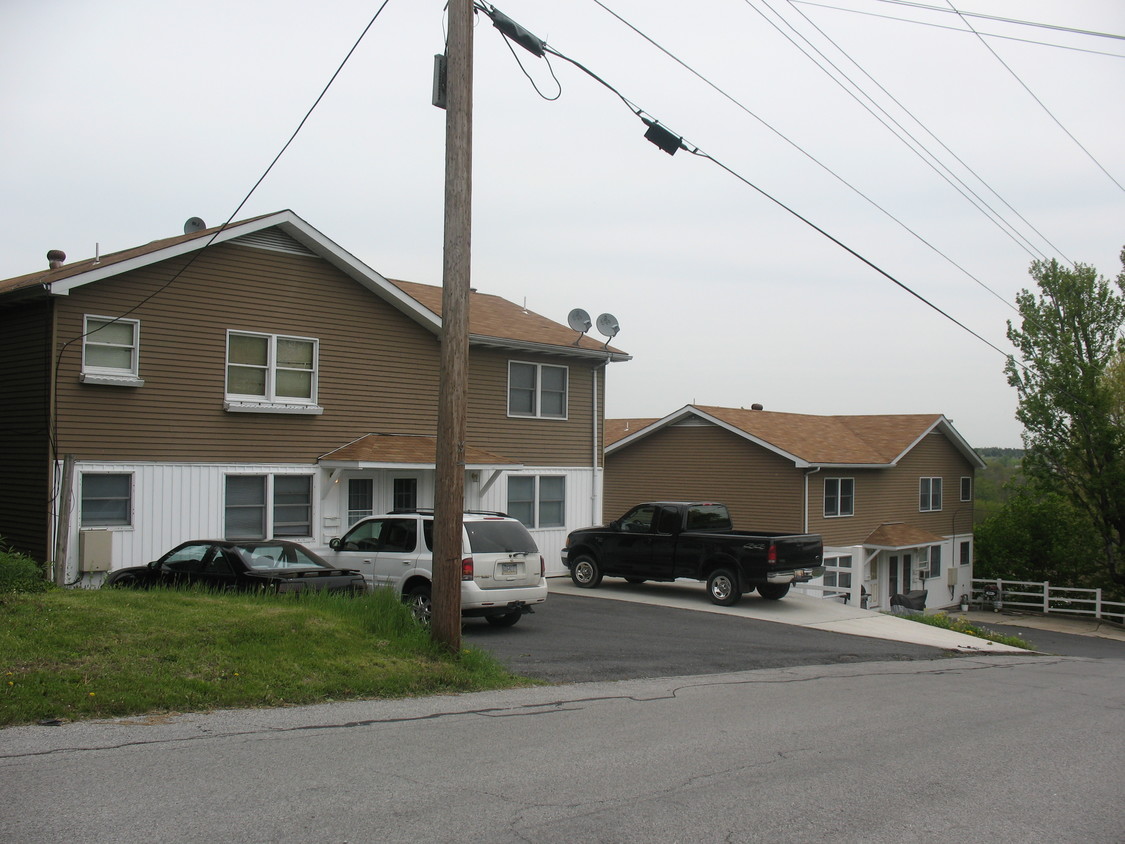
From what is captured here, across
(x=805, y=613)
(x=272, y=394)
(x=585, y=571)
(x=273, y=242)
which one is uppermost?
(x=273, y=242)

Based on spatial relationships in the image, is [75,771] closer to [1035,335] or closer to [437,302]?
[437,302]

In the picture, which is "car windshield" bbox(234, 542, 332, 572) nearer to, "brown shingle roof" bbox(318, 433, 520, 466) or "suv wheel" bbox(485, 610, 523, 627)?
"suv wheel" bbox(485, 610, 523, 627)

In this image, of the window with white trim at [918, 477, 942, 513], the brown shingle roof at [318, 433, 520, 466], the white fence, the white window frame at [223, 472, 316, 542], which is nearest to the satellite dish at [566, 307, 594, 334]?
the brown shingle roof at [318, 433, 520, 466]

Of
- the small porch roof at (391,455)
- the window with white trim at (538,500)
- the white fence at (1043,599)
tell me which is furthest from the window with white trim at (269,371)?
the white fence at (1043,599)

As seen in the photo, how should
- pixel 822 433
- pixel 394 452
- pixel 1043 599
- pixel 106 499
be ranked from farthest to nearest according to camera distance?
1. pixel 1043 599
2. pixel 822 433
3. pixel 394 452
4. pixel 106 499

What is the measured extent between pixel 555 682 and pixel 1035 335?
3528 centimetres

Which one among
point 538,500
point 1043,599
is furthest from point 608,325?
point 1043,599

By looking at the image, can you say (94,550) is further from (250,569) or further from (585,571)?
(585,571)

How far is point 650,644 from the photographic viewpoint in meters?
14.4

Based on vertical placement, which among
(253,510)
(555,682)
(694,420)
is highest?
(694,420)

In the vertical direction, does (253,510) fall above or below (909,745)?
above

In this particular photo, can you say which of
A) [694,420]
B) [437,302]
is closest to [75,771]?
[437,302]

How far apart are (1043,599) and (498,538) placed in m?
32.3

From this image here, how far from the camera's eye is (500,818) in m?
5.94
